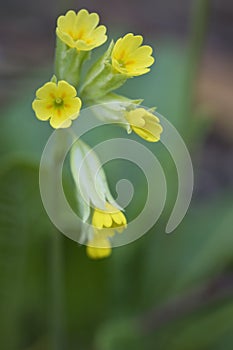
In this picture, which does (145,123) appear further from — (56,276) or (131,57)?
(56,276)

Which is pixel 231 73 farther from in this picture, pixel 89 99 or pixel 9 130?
pixel 89 99

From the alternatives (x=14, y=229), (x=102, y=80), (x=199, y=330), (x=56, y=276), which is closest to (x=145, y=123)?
(x=102, y=80)

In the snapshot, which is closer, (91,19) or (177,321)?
(91,19)

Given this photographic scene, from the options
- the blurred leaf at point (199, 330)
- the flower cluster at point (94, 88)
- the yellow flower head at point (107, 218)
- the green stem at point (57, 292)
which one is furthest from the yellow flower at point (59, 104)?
the blurred leaf at point (199, 330)

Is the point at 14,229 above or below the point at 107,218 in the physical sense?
above

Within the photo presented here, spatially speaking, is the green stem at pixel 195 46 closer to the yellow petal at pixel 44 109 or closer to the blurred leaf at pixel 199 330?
the blurred leaf at pixel 199 330

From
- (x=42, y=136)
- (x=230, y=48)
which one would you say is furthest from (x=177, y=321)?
(x=230, y=48)

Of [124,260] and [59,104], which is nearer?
[59,104]

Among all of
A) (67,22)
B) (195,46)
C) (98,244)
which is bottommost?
(98,244)
